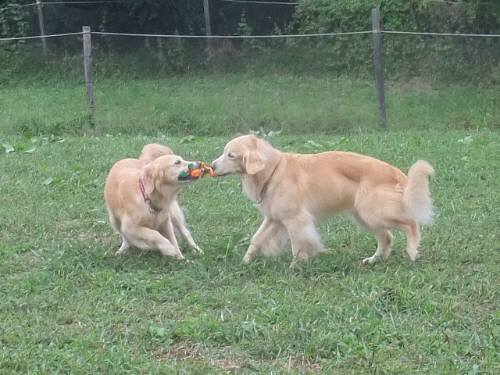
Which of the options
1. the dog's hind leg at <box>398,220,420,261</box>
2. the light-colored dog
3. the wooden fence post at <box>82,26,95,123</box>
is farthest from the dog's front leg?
the wooden fence post at <box>82,26,95,123</box>

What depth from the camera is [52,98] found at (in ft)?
55.4

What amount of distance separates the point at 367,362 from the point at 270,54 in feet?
42.9

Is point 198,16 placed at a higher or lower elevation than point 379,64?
higher

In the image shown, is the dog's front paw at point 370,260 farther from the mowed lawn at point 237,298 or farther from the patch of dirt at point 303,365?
the patch of dirt at point 303,365

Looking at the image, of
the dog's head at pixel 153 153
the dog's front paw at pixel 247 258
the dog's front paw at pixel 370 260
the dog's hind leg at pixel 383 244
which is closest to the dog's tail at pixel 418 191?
the dog's hind leg at pixel 383 244

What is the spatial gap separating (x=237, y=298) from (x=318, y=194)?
1.25m

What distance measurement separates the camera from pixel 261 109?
14.8 m

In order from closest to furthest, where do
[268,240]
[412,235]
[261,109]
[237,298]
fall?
1. [237,298]
2. [412,235]
3. [268,240]
4. [261,109]

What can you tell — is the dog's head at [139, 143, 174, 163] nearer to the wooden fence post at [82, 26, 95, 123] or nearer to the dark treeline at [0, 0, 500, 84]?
the wooden fence post at [82, 26, 95, 123]

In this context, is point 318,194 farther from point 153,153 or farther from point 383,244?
point 153,153

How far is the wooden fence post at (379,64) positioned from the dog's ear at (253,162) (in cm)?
791

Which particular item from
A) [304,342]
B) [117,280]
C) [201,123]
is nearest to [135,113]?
[201,123]

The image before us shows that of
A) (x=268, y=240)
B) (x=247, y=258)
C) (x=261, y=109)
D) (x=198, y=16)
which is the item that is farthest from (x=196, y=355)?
(x=198, y=16)

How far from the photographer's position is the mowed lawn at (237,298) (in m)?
4.16
